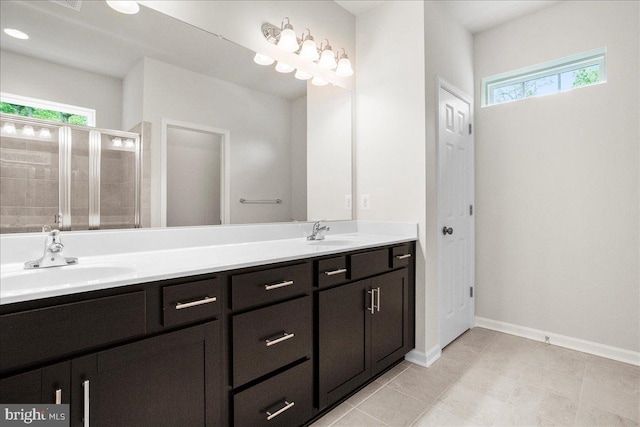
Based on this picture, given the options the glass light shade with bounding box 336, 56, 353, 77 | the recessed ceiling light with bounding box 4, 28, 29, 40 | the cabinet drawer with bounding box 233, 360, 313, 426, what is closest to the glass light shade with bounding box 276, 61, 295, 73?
the glass light shade with bounding box 336, 56, 353, 77

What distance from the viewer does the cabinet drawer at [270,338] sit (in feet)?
4.08

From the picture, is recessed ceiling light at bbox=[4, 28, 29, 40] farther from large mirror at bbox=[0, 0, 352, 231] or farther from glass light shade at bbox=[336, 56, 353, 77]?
glass light shade at bbox=[336, 56, 353, 77]

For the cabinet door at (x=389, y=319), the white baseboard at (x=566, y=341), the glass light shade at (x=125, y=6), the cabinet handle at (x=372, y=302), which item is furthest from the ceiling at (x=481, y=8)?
the white baseboard at (x=566, y=341)

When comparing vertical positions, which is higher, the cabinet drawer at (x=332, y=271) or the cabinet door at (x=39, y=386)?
the cabinet drawer at (x=332, y=271)

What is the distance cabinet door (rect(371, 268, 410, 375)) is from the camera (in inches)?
76.0

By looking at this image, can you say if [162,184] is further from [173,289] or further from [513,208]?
[513,208]

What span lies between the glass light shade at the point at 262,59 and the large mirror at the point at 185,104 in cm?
3

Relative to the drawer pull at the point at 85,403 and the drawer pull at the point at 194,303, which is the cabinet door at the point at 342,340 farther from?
the drawer pull at the point at 85,403

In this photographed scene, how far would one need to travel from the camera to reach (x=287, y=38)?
2035 millimetres

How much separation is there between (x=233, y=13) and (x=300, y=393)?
6.82 feet

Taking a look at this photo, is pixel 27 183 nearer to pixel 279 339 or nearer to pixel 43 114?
pixel 43 114

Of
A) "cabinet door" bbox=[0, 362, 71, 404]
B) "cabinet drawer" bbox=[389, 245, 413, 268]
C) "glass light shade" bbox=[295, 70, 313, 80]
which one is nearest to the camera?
"cabinet door" bbox=[0, 362, 71, 404]

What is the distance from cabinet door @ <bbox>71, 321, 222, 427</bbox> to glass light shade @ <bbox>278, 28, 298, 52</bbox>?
5.75 ft

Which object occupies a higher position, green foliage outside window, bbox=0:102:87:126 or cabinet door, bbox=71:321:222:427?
green foliage outside window, bbox=0:102:87:126
